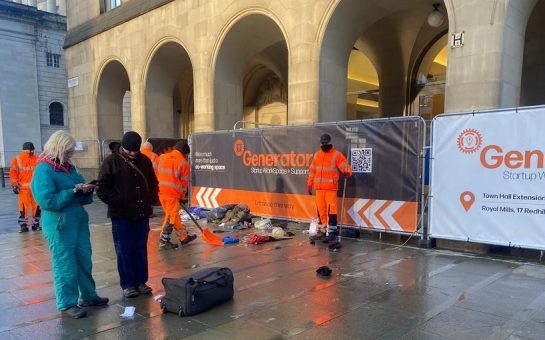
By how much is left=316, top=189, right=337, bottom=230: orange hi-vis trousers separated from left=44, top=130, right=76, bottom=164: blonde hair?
4.47 metres

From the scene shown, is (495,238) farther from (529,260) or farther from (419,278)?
(419,278)

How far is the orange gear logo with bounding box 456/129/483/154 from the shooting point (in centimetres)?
633

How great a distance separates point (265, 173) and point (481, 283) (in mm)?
5471

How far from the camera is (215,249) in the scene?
710 centimetres

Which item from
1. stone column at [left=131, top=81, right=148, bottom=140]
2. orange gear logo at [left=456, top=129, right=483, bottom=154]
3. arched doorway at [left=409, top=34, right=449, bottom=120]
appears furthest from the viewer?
stone column at [left=131, top=81, right=148, bottom=140]

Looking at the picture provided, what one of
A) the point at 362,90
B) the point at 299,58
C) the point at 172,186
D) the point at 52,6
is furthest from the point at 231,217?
the point at 52,6

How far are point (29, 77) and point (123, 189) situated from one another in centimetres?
3603

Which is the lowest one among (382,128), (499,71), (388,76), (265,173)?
(265,173)

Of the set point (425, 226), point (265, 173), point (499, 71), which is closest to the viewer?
point (425, 226)

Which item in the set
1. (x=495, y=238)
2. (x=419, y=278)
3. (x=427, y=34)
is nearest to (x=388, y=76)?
(x=427, y=34)

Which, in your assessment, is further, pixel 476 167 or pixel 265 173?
pixel 265 173

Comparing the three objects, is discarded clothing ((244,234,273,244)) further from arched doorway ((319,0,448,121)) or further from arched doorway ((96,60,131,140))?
arched doorway ((96,60,131,140))

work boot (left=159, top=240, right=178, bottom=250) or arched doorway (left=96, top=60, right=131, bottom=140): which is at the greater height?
arched doorway (left=96, top=60, right=131, bottom=140)

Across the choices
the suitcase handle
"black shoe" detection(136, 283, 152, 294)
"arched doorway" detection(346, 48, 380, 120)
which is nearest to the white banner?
the suitcase handle
